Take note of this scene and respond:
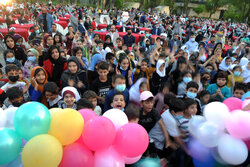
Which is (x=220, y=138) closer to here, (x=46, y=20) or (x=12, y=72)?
(x=12, y=72)

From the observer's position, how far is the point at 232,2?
149 feet

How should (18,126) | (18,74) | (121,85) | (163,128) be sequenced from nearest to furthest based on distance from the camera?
1. (18,126)
2. (163,128)
3. (121,85)
4. (18,74)

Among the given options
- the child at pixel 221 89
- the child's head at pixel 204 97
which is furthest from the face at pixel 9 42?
the child at pixel 221 89

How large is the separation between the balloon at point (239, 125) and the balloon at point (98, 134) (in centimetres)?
101

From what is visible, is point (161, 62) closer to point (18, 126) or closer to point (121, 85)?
point (121, 85)

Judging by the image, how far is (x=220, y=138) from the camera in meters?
1.48

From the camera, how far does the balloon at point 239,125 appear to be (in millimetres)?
1448

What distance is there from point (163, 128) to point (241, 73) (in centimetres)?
325

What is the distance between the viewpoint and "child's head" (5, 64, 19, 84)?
9.47ft

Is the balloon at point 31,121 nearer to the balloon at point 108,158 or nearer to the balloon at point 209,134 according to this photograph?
the balloon at point 108,158

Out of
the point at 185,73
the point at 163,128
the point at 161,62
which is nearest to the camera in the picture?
the point at 163,128

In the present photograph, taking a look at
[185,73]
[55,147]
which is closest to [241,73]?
[185,73]

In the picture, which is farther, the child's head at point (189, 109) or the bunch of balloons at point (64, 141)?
the child's head at point (189, 109)

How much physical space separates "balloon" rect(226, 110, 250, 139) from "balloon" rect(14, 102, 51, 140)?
151 centimetres
